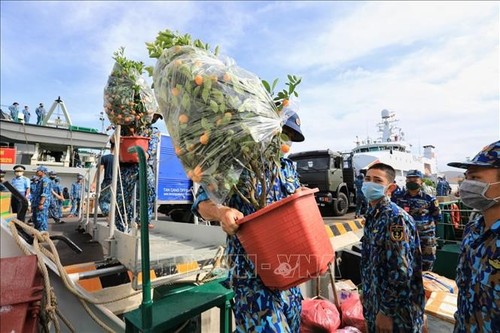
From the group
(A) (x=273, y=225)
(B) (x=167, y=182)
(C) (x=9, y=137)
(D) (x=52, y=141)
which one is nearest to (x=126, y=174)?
(B) (x=167, y=182)

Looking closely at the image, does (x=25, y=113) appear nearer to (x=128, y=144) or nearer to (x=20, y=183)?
(x=20, y=183)

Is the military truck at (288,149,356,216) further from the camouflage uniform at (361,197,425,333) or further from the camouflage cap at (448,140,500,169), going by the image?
the camouflage cap at (448,140,500,169)

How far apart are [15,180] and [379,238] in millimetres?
8536

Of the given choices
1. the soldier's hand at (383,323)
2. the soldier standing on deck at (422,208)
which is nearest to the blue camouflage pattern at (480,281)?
the soldier's hand at (383,323)

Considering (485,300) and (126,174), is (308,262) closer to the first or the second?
(485,300)

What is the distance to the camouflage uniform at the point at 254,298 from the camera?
54.7 inches

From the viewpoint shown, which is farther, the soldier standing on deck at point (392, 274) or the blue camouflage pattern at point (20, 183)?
the blue camouflage pattern at point (20, 183)

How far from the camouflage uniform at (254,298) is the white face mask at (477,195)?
115 cm

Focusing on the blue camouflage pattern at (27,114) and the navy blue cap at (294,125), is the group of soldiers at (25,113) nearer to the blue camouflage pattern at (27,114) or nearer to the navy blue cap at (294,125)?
the blue camouflage pattern at (27,114)

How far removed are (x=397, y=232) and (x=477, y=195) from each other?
0.62 meters

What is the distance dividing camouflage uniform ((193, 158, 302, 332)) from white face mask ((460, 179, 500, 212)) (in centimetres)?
115

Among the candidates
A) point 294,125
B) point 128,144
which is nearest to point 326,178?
point 128,144

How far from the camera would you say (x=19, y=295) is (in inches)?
43.7

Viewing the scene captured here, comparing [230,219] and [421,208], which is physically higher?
[230,219]
